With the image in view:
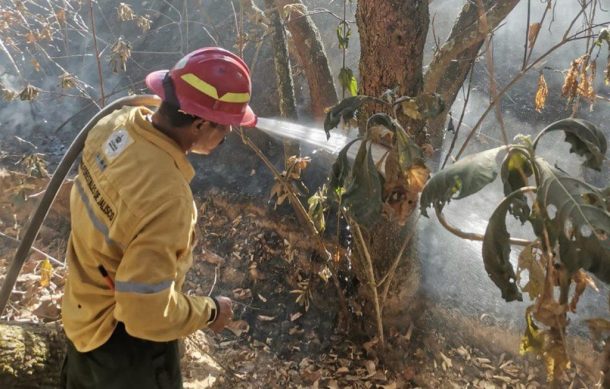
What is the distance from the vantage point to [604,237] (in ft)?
4.62

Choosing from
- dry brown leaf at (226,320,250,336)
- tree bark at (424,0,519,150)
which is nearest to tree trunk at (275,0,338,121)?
tree bark at (424,0,519,150)

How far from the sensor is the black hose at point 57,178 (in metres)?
2.55

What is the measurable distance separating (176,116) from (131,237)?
48 cm

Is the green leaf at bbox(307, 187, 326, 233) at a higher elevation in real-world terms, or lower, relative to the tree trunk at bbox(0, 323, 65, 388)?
higher

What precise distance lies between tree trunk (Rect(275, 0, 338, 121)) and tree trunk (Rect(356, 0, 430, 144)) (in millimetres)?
1412

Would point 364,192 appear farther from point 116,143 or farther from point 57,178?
point 57,178

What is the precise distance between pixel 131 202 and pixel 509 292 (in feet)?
4.18

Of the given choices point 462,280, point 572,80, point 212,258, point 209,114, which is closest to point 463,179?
point 209,114

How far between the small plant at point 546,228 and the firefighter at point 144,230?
0.84 meters

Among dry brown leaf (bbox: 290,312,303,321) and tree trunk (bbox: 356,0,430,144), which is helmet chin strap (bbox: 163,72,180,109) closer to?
tree trunk (bbox: 356,0,430,144)

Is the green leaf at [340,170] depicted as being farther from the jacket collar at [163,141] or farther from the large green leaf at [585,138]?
the large green leaf at [585,138]

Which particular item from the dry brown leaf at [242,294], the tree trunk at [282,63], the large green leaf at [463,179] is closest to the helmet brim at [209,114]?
the large green leaf at [463,179]

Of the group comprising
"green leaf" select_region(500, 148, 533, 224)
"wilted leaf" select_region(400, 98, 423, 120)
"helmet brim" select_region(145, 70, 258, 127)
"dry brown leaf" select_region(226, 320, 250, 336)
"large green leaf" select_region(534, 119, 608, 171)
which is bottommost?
"dry brown leaf" select_region(226, 320, 250, 336)

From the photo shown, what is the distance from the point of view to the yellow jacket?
1.54 meters
